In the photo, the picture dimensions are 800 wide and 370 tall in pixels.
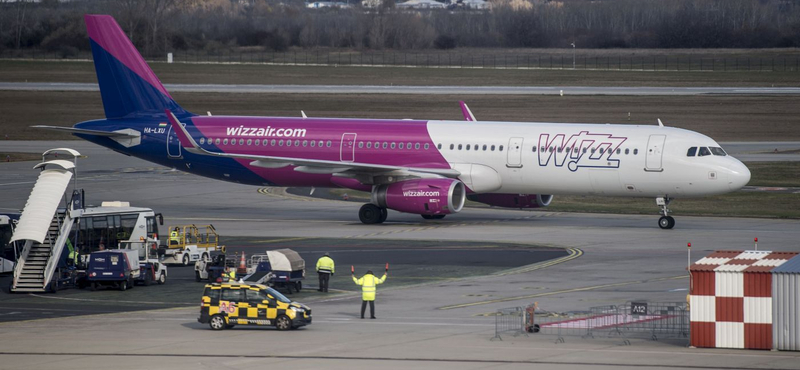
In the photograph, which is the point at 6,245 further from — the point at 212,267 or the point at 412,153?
the point at 412,153

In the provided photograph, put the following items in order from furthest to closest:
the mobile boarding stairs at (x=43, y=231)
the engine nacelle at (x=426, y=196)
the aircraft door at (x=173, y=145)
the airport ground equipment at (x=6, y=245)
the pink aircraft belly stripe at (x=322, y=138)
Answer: the aircraft door at (x=173, y=145) < the pink aircraft belly stripe at (x=322, y=138) < the engine nacelle at (x=426, y=196) < the airport ground equipment at (x=6, y=245) < the mobile boarding stairs at (x=43, y=231)

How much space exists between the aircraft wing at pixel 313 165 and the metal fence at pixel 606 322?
20.8m

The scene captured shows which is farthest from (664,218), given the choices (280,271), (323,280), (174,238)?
(174,238)

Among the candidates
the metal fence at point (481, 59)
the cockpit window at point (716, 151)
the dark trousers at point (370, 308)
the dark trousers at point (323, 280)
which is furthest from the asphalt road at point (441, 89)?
the dark trousers at point (370, 308)

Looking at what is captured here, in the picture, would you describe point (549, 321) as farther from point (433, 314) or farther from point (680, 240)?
point (680, 240)

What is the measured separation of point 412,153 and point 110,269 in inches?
770

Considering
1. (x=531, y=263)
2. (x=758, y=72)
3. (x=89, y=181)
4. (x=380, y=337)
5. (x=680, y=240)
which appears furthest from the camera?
(x=758, y=72)

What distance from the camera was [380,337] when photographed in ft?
99.2

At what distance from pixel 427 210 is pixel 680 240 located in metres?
11.5

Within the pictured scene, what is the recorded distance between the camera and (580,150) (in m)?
52.2

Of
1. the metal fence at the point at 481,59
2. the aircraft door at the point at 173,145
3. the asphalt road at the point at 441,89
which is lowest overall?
the aircraft door at the point at 173,145

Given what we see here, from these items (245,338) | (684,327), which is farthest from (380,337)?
(684,327)

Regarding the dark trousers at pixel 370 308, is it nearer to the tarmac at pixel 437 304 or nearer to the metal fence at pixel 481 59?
the tarmac at pixel 437 304

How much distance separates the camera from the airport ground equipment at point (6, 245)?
43.7m
